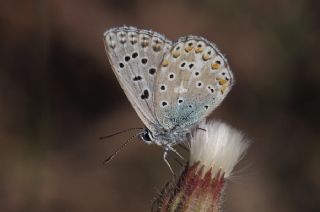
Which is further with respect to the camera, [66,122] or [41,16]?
[66,122]

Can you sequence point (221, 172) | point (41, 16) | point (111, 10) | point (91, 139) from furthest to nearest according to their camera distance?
point (111, 10) < point (91, 139) < point (41, 16) < point (221, 172)

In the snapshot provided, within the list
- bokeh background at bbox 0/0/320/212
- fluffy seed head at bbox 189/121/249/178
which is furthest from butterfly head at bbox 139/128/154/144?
bokeh background at bbox 0/0/320/212

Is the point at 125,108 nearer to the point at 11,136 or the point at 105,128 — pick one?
the point at 105,128

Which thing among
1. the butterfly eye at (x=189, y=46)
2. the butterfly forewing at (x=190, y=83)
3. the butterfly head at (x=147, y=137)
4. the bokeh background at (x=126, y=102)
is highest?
the butterfly eye at (x=189, y=46)

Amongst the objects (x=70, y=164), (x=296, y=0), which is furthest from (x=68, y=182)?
(x=296, y=0)

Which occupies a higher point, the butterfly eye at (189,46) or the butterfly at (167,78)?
the butterfly eye at (189,46)

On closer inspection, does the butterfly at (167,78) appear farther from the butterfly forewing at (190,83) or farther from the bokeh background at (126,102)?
the bokeh background at (126,102)

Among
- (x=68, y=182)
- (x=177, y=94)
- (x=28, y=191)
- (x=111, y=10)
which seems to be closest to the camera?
(x=177, y=94)

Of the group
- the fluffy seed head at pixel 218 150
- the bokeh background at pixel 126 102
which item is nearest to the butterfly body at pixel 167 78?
the fluffy seed head at pixel 218 150
